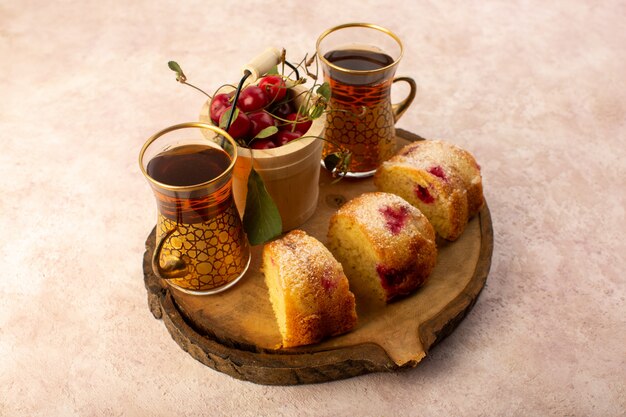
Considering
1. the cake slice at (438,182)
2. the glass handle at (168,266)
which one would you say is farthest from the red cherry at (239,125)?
the cake slice at (438,182)

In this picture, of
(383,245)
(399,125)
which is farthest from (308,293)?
(399,125)

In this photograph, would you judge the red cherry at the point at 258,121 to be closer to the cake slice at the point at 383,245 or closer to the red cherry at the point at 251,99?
the red cherry at the point at 251,99

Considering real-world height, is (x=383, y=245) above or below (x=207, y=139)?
below

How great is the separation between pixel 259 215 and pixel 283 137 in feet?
0.77

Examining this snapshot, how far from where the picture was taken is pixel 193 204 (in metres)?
1.74

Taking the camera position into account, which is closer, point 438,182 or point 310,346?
point 310,346

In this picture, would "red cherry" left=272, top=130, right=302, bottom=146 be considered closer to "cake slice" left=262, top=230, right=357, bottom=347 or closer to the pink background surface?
"cake slice" left=262, top=230, right=357, bottom=347

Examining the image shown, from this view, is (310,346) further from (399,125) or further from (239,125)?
(399,125)

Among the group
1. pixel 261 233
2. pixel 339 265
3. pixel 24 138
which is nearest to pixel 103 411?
pixel 261 233

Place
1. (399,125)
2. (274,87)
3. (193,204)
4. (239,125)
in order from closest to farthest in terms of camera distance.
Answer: (193,204), (239,125), (274,87), (399,125)

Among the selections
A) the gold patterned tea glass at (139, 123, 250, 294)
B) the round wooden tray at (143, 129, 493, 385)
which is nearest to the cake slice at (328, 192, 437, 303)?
the round wooden tray at (143, 129, 493, 385)

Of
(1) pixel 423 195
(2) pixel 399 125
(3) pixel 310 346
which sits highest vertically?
(1) pixel 423 195

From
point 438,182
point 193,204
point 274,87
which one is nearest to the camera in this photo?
point 193,204

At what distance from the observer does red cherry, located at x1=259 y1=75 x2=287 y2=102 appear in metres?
1.98
